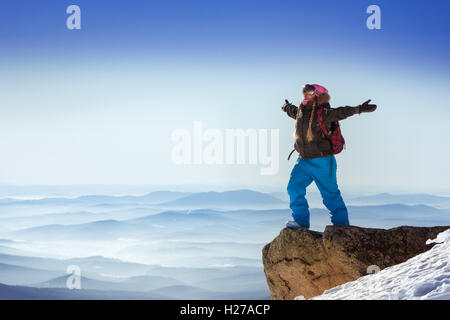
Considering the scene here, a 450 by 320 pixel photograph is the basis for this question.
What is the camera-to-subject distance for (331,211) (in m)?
5.49

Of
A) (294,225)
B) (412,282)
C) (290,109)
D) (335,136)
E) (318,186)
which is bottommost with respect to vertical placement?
(412,282)

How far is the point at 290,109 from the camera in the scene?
5.71m

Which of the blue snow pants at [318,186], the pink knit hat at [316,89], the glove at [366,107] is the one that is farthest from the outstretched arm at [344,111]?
the blue snow pants at [318,186]

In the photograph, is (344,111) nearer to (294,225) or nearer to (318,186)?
(318,186)

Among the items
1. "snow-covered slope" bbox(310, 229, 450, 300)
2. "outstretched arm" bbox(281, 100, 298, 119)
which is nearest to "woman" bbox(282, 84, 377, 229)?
"outstretched arm" bbox(281, 100, 298, 119)

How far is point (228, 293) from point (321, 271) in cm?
8299

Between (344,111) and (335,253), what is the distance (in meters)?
1.78

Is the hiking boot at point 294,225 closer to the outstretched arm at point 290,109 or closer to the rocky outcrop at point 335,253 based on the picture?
the rocky outcrop at point 335,253

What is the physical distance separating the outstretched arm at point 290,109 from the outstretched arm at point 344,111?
562mm

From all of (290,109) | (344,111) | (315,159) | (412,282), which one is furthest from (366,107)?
(412,282)

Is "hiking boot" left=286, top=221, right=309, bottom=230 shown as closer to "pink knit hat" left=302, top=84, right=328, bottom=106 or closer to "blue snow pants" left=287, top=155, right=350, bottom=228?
"blue snow pants" left=287, top=155, right=350, bottom=228

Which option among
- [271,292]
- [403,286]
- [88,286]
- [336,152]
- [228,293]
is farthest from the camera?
[88,286]
